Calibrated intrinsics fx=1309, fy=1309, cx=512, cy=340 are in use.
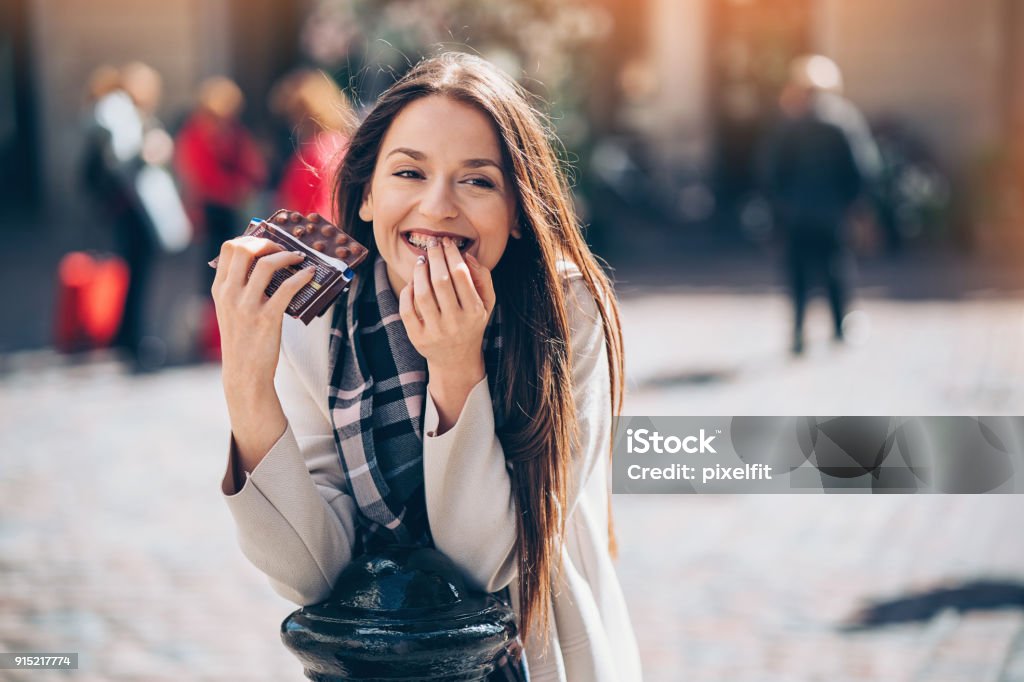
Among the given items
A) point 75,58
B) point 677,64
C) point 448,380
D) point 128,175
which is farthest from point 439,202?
point 677,64

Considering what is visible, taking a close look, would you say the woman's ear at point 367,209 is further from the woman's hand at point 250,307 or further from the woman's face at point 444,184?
the woman's hand at point 250,307

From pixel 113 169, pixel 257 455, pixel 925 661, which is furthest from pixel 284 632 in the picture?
pixel 113 169

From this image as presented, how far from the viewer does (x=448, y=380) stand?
6.28ft

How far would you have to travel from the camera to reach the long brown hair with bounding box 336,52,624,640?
1.96m

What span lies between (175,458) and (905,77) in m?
12.9

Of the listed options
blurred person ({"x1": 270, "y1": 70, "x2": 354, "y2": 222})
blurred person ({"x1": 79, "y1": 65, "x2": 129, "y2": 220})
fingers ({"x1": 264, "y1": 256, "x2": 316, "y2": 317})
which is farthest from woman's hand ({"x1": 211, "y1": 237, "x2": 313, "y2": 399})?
blurred person ({"x1": 79, "y1": 65, "x2": 129, "y2": 220})

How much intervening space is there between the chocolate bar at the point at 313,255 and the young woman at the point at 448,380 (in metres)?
0.03

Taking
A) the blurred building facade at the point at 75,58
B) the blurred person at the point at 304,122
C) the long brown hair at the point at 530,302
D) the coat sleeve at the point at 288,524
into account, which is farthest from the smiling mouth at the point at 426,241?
the blurred building facade at the point at 75,58

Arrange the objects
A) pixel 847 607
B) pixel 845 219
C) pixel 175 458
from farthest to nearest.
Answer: pixel 845 219
pixel 175 458
pixel 847 607

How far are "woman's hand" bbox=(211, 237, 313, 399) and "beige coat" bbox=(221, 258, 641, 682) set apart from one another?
117 millimetres

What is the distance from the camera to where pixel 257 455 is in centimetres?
191

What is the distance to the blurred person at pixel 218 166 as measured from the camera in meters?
9.52

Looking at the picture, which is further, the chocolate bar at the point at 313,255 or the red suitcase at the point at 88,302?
the red suitcase at the point at 88,302

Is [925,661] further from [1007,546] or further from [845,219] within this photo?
[845,219]
